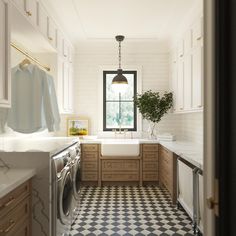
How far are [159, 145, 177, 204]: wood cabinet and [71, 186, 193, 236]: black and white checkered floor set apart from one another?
195 mm

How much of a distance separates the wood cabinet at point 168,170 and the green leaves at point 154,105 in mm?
678

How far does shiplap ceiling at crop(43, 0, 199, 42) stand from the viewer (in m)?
3.78

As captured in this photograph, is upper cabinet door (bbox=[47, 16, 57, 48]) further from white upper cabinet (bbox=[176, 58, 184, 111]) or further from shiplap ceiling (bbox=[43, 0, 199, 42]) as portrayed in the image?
white upper cabinet (bbox=[176, 58, 184, 111])

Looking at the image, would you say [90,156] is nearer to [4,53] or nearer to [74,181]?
[74,181]

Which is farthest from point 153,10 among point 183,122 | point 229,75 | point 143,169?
point 229,75

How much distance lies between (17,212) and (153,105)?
12.3ft

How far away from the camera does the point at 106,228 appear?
3215mm

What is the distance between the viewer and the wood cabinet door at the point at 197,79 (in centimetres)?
352

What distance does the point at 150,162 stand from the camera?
5.12 meters

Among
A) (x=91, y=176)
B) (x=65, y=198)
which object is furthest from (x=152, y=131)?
(x=65, y=198)

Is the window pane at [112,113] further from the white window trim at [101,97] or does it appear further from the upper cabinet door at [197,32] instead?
the upper cabinet door at [197,32]

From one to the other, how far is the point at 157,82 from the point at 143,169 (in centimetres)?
184

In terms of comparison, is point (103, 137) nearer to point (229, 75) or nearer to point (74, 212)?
point (74, 212)

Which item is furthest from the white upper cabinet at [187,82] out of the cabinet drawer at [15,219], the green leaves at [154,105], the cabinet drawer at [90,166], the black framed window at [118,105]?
the cabinet drawer at [15,219]
